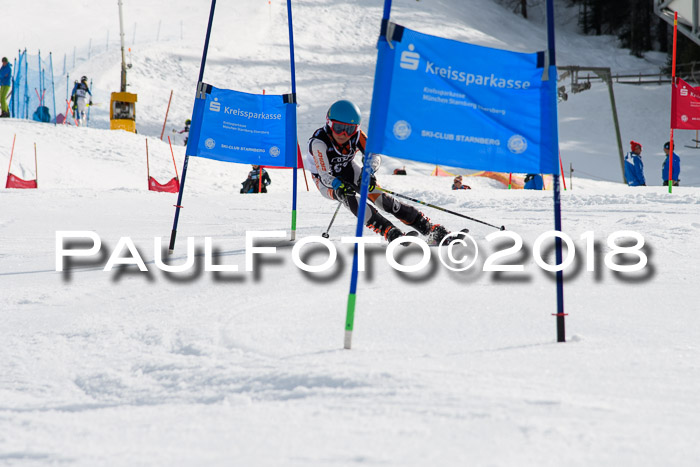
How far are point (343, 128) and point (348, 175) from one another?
59 cm

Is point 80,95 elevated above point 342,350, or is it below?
above

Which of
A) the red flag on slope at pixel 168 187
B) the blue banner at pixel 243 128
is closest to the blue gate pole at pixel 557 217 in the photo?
the blue banner at pixel 243 128

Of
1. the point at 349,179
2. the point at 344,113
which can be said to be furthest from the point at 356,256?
the point at 349,179

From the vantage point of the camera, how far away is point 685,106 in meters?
11.0

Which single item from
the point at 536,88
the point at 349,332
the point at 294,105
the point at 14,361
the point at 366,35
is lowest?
the point at 14,361

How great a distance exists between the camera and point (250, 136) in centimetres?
676

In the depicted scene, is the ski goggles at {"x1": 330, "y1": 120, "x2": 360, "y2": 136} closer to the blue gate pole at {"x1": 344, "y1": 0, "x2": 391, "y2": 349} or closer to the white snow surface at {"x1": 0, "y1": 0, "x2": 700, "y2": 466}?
the white snow surface at {"x1": 0, "y1": 0, "x2": 700, "y2": 466}

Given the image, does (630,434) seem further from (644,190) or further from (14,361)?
(644,190)

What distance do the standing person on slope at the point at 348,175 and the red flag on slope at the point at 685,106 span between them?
21.6 ft

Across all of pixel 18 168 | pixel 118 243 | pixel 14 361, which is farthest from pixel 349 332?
pixel 18 168

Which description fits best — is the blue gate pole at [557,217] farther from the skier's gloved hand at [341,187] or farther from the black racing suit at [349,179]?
the skier's gloved hand at [341,187]

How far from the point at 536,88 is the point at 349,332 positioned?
5.01 ft

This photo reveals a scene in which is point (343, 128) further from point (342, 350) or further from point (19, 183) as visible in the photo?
point (19, 183)

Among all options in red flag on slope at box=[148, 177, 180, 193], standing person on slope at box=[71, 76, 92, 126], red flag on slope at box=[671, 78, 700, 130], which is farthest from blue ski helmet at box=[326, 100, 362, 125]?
standing person on slope at box=[71, 76, 92, 126]
